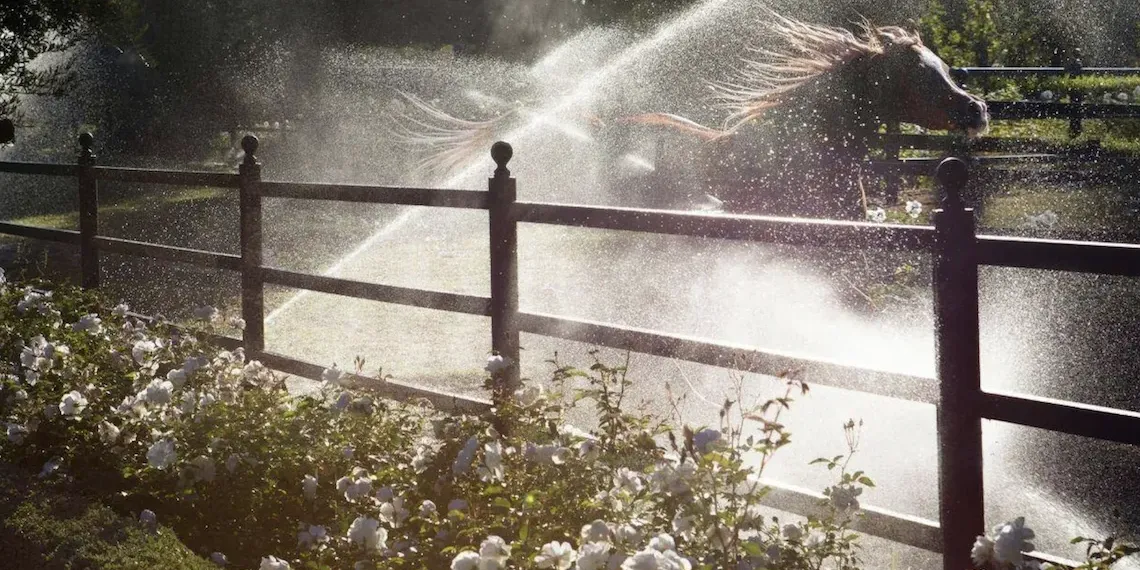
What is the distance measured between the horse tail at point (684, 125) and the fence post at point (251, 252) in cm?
385

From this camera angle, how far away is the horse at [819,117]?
7.98 metres

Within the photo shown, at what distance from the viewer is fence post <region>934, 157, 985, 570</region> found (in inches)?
135

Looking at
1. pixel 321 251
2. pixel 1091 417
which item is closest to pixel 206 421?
pixel 1091 417

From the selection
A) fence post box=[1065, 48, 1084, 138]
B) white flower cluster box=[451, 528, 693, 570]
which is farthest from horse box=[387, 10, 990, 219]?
fence post box=[1065, 48, 1084, 138]

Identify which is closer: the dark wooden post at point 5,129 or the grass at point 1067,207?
the dark wooden post at point 5,129

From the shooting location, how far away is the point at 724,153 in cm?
916

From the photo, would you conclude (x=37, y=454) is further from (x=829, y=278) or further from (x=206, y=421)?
(x=829, y=278)

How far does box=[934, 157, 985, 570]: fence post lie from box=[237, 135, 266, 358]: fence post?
12.7 feet

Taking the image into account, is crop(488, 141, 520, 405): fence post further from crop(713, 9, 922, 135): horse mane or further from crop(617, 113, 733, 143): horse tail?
crop(617, 113, 733, 143): horse tail

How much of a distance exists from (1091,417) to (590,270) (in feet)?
25.3

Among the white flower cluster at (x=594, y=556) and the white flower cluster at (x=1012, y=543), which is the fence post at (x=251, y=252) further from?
the white flower cluster at (x=1012, y=543)

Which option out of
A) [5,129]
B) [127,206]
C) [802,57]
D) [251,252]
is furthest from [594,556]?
[127,206]

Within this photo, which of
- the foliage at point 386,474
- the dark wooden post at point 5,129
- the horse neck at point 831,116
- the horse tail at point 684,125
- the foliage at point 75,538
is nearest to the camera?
the foliage at point 386,474

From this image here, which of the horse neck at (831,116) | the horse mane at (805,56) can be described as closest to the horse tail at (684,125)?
the horse mane at (805,56)
